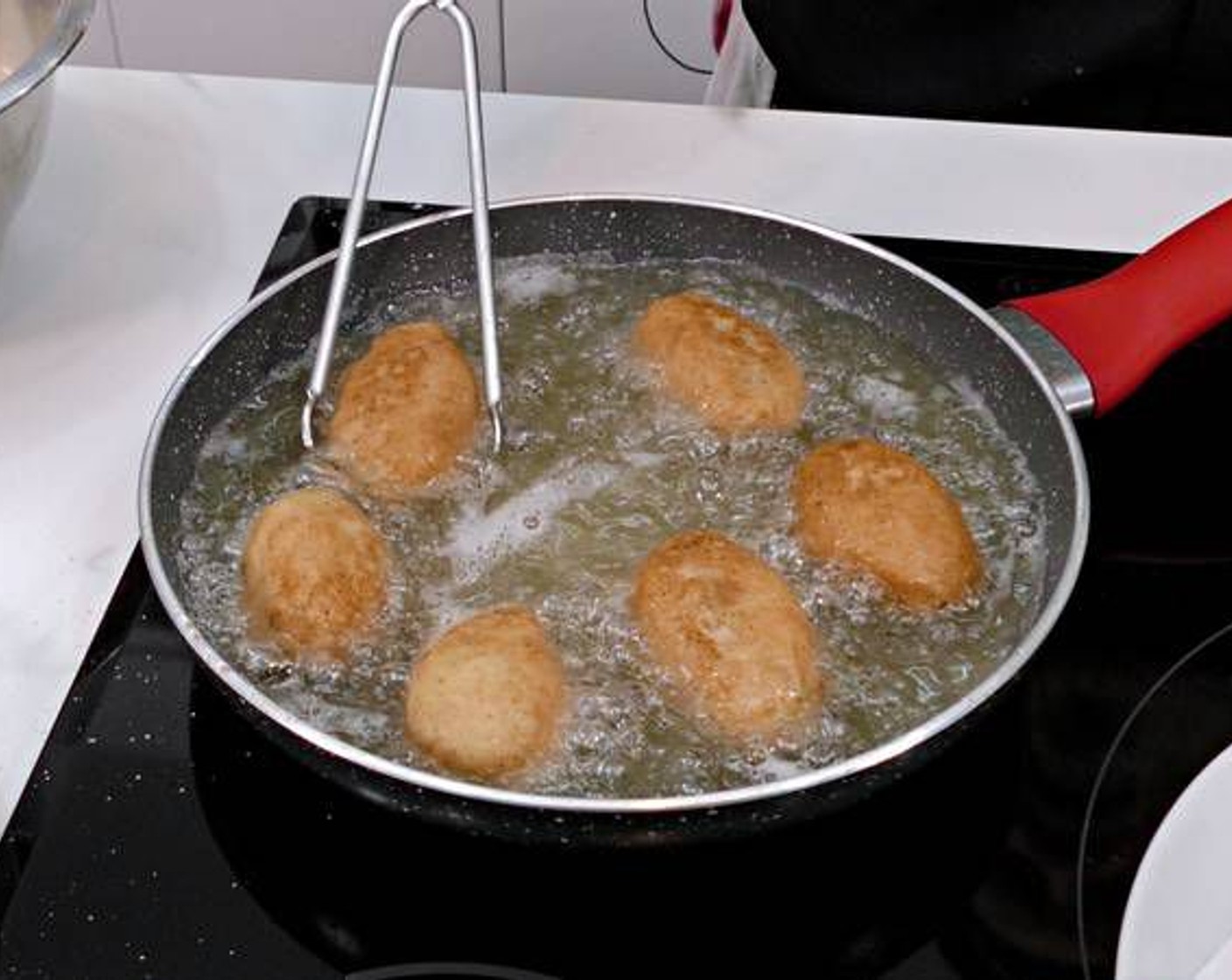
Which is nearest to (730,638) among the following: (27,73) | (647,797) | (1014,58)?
(647,797)

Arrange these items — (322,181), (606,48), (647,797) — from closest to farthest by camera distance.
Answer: (647,797) → (322,181) → (606,48)

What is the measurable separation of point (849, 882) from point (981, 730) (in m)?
0.11

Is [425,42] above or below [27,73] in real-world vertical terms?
below

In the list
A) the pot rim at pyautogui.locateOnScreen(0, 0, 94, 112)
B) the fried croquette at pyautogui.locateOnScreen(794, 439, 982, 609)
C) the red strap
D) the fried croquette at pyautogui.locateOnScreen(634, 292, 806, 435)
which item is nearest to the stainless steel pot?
the pot rim at pyautogui.locateOnScreen(0, 0, 94, 112)

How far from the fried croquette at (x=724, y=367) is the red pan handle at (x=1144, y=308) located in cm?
13

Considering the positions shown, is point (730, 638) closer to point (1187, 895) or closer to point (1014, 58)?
point (1187, 895)

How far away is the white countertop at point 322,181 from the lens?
97cm

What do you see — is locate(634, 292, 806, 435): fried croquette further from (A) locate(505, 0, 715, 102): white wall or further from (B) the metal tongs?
(A) locate(505, 0, 715, 102): white wall

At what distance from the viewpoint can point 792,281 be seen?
2.99 feet

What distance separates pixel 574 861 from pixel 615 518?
0.20 meters

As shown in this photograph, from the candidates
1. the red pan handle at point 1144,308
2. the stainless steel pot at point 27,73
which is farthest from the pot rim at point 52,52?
the red pan handle at point 1144,308

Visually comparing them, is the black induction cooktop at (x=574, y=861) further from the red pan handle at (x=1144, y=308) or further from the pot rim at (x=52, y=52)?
the pot rim at (x=52, y=52)

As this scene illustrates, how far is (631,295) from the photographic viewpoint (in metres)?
0.92

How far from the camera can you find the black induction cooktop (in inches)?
25.1
